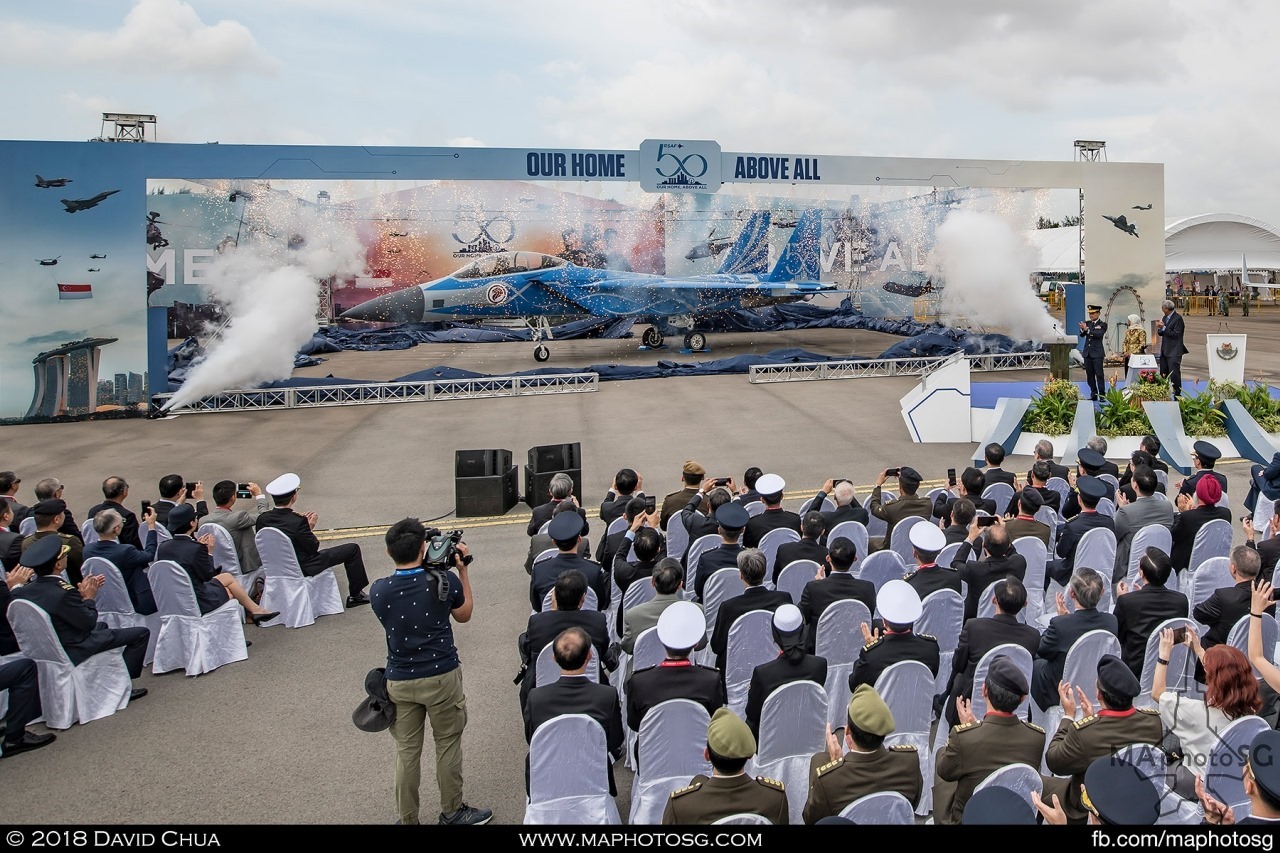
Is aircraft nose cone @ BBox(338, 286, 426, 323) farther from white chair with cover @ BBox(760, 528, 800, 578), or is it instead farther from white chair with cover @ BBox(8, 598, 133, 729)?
white chair with cover @ BBox(760, 528, 800, 578)

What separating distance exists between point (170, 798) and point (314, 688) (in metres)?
1.58

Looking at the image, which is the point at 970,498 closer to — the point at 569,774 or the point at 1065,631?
the point at 1065,631

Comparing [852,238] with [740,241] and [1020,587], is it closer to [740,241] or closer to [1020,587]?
[740,241]

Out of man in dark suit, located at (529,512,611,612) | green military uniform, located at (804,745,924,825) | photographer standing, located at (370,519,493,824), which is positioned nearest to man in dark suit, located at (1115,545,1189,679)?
green military uniform, located at (804,745,924,825)

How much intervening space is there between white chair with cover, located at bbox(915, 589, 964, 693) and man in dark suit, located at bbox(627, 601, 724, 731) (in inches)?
75.3

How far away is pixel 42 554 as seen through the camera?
5898 mm

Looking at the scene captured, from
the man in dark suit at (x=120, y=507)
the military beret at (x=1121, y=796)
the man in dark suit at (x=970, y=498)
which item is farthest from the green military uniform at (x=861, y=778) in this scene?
the man in dark suit at (x=120, y=507)

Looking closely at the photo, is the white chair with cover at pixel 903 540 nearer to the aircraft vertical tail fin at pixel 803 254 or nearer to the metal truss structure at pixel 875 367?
the metal truss structure at pixel 875 367

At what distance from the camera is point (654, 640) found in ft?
17.2

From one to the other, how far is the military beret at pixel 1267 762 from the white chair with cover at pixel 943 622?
99.7 inches

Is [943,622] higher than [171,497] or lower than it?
lower

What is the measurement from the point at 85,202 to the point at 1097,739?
26.2 metres

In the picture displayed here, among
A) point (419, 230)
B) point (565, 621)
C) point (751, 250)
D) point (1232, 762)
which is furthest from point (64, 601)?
point (751, 250)

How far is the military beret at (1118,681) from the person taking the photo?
3.76 m
